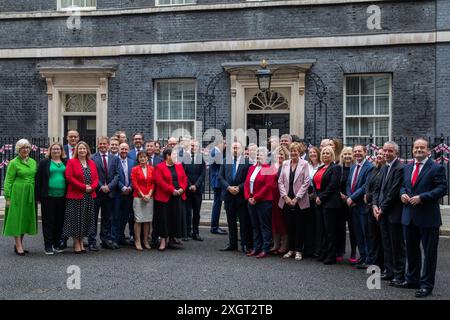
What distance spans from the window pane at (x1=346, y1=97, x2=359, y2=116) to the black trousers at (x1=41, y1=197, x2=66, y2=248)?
9569 mm

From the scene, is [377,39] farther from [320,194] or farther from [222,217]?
[320,194]

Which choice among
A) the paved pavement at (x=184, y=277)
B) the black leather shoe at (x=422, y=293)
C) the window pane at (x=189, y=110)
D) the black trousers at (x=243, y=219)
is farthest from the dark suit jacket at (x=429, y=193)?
the window pane at (x=189, y=110)

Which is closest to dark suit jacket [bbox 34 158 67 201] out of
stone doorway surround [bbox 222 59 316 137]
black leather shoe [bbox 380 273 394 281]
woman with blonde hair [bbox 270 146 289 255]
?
woman with blonde hair [bbox 270 146 289 255]

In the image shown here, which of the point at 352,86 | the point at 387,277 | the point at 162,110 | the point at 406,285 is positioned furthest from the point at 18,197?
the point at 352,86

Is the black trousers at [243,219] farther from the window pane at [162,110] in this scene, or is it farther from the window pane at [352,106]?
the window pane at [162,110]

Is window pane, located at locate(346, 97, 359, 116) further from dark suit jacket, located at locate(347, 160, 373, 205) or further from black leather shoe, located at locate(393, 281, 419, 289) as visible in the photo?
black leather shoe, located at locate(393, 281, 419, 289)

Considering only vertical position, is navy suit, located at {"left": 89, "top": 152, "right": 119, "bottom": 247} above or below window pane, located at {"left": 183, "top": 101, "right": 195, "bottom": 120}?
below

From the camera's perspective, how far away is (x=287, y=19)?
56.0 ft

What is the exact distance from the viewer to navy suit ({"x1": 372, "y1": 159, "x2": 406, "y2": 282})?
25.6ft

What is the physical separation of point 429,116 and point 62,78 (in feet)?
34.7

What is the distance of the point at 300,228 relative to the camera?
31.8 ft

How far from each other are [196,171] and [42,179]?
3.05 meters

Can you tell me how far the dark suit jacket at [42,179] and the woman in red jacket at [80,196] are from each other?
33 centimetres

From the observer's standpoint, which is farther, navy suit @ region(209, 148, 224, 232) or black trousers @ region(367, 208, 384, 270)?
navy suit @ region(209, 148, 224, 232)
